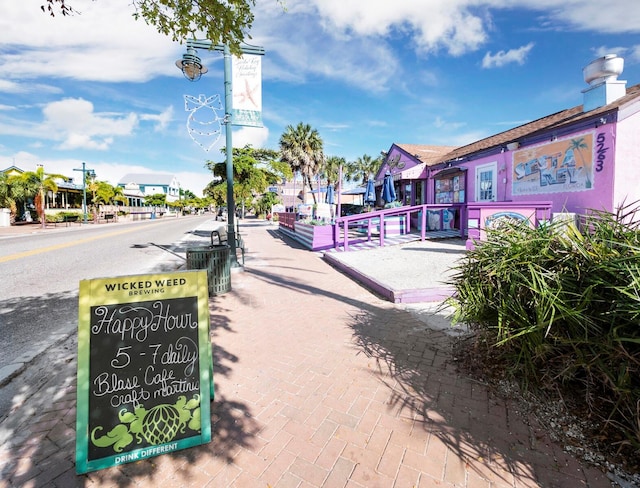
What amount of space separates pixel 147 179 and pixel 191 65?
11738 cm

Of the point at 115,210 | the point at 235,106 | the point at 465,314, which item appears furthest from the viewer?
the point at 115,210

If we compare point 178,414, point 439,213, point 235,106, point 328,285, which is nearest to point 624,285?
point 178,414

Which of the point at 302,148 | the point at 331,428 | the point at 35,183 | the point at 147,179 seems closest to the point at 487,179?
the point at 331,428

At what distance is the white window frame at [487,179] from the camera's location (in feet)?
38.0

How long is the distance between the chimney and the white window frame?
3.09m

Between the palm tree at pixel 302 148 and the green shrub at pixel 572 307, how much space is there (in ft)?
113

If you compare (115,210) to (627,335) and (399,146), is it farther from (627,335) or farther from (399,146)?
(627,335)

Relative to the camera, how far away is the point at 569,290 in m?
2.55

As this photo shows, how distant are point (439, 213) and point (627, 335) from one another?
1275 centimetres

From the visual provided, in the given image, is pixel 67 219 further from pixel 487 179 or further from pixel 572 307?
pixel 572 307

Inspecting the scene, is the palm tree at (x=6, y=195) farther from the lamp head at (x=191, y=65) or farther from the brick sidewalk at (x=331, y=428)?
the brick sidewalk at (x=331, y=428)

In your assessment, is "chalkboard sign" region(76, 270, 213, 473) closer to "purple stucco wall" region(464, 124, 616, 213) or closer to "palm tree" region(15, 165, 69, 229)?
"purple stucco wall" region(464, 124, 616, 213)

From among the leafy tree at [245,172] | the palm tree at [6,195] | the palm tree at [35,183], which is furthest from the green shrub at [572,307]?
the palm tree at [6,195]

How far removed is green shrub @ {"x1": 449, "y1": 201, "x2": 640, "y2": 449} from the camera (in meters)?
2.12
